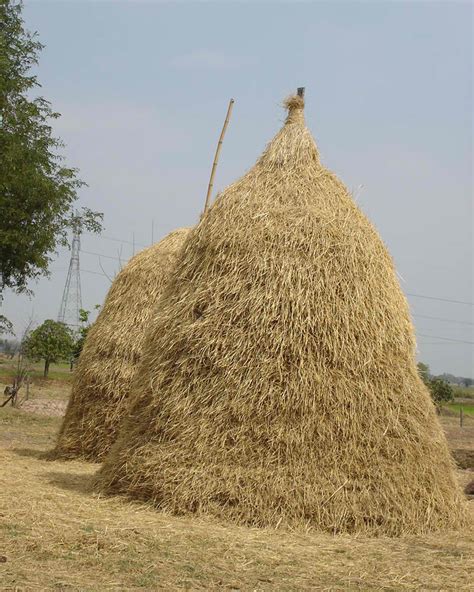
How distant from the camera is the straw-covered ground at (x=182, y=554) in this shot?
5.71 metres

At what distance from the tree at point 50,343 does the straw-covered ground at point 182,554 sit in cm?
2861

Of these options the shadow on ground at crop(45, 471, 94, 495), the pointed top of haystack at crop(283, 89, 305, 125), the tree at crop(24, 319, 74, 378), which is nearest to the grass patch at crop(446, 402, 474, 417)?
the tree at crop(24, 319, 74, 378)

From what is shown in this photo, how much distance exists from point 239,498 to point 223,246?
246 centimetres

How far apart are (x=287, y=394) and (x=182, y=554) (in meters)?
1.99

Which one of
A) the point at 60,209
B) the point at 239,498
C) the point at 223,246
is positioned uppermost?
the point at 60,209

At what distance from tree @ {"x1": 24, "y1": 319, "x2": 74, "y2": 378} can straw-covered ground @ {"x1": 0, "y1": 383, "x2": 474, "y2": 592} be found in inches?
1126

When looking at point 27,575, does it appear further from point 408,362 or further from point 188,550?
point 408,362

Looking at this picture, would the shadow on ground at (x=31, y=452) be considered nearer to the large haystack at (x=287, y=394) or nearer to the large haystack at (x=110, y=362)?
the large haystack at (x=110, y=362)

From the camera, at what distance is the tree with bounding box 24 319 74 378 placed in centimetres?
3650

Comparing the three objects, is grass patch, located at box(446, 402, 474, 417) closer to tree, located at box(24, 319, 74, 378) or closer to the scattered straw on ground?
tree, located at box(24, 319, 74, 378)

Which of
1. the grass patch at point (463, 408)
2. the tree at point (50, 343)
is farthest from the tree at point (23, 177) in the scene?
the grass patch at point (463, 408)

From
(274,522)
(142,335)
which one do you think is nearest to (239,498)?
(274,522)

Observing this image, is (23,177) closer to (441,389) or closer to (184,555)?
(184,555)

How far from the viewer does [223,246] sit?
8.61 metres
